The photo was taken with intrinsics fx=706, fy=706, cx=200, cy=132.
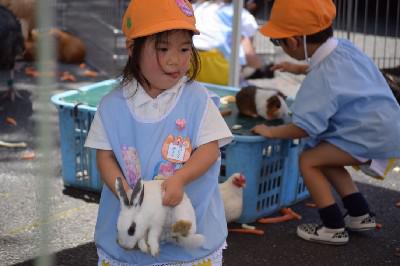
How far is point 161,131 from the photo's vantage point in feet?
7.11

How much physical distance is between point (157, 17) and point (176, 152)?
1.35ft

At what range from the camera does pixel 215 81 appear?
5.44 m

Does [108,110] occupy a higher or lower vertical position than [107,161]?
higher

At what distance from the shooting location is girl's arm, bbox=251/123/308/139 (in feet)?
11.1

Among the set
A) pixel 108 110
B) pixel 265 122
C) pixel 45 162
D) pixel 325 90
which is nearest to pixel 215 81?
pixel 265 122

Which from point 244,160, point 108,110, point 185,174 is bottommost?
point 244,160

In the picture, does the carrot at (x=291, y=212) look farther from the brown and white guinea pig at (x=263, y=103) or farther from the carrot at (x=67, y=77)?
the carrot at (x=67, y=77)

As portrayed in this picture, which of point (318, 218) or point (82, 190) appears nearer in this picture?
point (318, 218)

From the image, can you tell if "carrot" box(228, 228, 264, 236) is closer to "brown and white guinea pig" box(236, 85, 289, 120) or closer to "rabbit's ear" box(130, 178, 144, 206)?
"brown and white guinea pig" box(236, 85, 289, 120)

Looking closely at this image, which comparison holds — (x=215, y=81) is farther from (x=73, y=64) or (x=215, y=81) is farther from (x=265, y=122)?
(x=73, y=64)

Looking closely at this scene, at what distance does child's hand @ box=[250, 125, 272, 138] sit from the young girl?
48.2 inches

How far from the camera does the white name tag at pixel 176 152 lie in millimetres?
2150

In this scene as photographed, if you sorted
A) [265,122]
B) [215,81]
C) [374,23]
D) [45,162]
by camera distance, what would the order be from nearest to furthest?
[45,162], [265,122], [215,81], [374,23]

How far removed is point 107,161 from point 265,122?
1.71 metres
